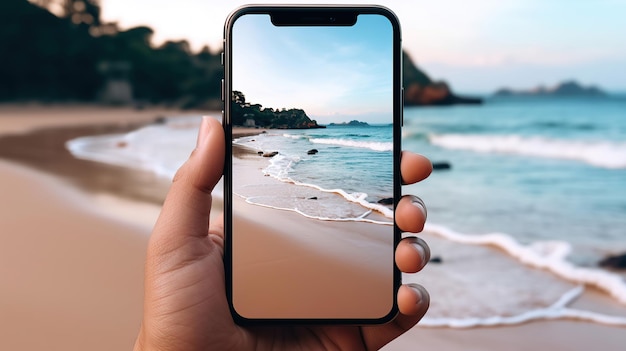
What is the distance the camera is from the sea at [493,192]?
1.41 meters

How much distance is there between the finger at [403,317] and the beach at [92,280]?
33cm

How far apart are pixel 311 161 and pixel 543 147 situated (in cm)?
1079

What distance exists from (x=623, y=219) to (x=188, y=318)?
5847 millimetres

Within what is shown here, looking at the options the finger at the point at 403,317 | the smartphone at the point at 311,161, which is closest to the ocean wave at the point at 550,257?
the finger at the point at 403,317

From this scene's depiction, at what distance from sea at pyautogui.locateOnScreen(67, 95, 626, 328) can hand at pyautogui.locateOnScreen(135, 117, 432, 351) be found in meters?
0.09

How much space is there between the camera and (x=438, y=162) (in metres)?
9.62

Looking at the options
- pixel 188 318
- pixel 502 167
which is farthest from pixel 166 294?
pixel 502 167

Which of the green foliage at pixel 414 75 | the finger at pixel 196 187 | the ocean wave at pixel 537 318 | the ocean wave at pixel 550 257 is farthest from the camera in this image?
the green foliage at pixel 414 75

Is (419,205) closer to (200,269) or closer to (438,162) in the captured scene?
(200,269)

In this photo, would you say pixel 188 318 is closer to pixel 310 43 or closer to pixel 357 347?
pixel 357 347

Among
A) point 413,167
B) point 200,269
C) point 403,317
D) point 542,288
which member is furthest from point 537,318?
point 200,269

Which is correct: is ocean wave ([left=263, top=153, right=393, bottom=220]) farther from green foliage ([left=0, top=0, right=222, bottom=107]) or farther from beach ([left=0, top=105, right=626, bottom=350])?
green foliage ([left=0, top=0, right=222, bottom=107])

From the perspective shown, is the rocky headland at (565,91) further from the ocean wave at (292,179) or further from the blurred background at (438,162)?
the ocean wave at (292,179)

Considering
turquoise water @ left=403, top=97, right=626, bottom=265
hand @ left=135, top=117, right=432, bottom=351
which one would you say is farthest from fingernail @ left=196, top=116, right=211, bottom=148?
turquoise water @ left=403, top=97, right=626, bottom=265
